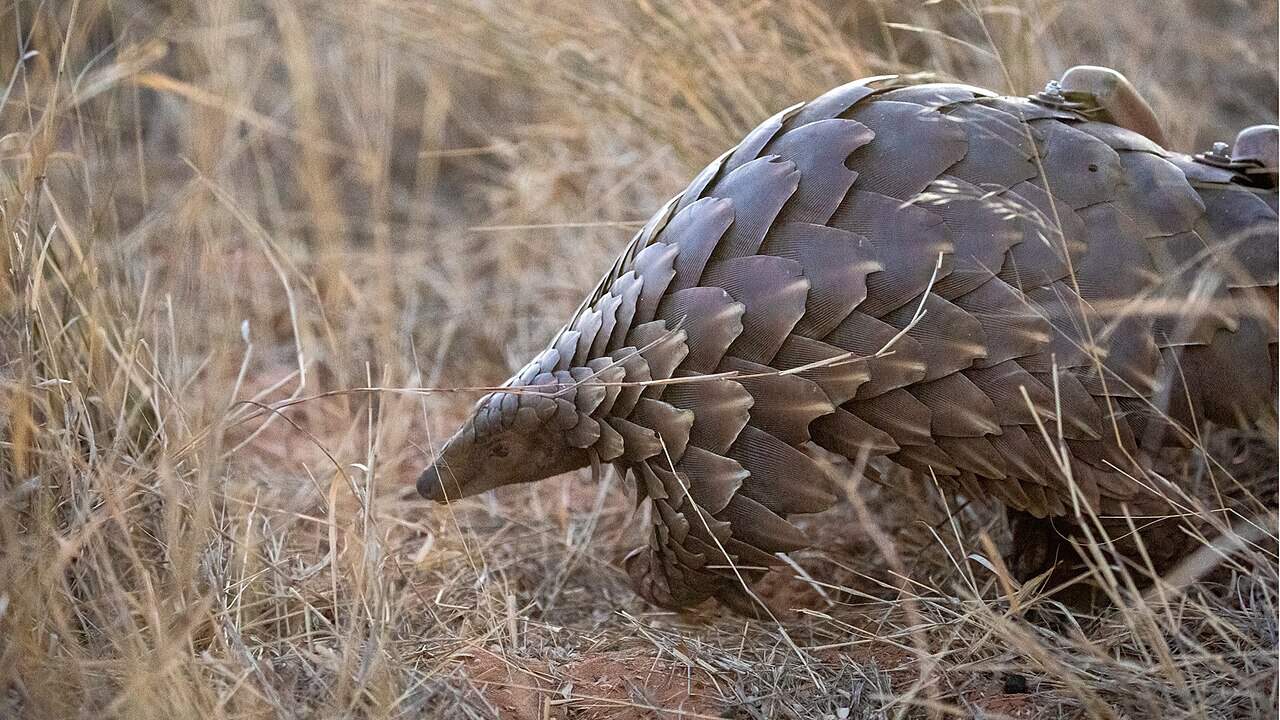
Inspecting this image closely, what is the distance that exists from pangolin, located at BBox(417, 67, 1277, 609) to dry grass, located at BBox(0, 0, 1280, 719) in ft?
0.72

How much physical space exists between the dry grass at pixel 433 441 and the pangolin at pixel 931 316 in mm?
221

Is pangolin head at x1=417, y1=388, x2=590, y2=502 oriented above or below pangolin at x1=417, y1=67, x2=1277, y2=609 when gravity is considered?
below


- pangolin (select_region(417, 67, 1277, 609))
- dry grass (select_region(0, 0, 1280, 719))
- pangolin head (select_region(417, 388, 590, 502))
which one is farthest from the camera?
pangolin head (select_region(417, 388, 590, 502))

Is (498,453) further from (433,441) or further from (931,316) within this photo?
(931,316)

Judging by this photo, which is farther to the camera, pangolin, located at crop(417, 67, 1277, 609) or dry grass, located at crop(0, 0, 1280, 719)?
pangolin, located at crop(417, 67, 1277, 609)

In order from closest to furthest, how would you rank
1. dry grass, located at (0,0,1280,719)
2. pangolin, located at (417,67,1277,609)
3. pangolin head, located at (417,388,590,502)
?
dry grass, located at (0,0,1280,719) < pangolin, located at (417,67,1277,609) < pangolin head, located at (417,388,590,502)

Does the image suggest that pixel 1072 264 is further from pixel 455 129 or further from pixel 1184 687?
pixel 455 129

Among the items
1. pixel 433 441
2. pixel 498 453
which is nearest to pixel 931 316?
pixel 498 453

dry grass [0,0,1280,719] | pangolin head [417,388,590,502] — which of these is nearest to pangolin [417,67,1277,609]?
pangolin head [417,388,590,502]

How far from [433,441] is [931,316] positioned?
1634mm

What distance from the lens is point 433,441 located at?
10.8 feet

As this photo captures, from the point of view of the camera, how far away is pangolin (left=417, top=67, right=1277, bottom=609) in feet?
7.06

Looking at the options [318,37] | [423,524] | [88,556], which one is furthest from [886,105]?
[318,37]

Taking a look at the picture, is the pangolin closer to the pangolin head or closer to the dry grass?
the pangolin head
